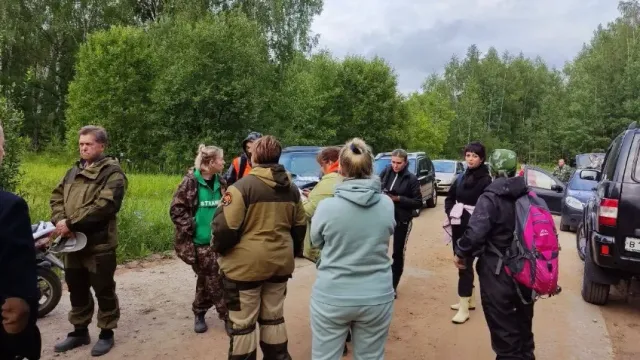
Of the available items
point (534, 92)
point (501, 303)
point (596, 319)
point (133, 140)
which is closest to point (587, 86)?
Result: point (534, 92)

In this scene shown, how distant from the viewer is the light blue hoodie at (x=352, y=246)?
9.45 feet

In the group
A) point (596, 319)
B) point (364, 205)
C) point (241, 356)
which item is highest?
point (364, 205)

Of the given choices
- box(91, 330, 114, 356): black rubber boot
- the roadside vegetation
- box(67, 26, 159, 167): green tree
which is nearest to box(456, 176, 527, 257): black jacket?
box(91, 330, 114, 356): black rubber boot

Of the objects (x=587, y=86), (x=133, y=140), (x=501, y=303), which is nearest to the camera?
(x=501, y=303)

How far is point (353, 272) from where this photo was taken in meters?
2.90

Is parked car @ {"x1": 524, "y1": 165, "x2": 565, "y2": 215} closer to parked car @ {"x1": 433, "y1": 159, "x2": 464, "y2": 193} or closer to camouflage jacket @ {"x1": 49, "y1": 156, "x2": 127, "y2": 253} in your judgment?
parked car @ {"x1": 433, "y1": 159, "x2": 464, "y2": 193}

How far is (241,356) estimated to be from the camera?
11.5ft

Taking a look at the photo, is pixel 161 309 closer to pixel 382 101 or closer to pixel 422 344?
pixel 422 344

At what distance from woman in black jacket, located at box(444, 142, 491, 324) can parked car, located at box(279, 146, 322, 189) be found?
15.6 ft

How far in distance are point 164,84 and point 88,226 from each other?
21789 millimetres

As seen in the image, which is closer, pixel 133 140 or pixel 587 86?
pixel 133 140

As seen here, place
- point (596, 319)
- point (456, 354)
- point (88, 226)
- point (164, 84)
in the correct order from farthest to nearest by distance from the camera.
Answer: point (164, 84), point (596, 319), point (456, 354), point (88, 226)

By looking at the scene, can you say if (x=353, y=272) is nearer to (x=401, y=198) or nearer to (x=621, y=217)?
(x=401, y=198)

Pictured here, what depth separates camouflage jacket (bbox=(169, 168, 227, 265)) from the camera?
472 centimetres
